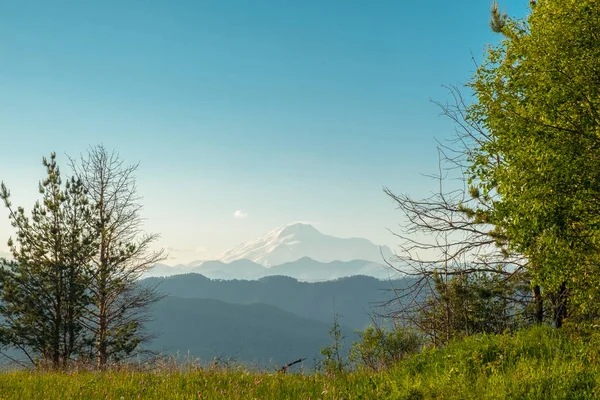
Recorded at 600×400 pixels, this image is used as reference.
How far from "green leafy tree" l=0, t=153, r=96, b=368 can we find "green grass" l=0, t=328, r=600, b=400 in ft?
46.4

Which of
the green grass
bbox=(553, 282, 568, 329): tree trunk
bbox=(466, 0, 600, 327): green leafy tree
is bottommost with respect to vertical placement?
the green grass

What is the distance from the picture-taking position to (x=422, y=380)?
283 inches

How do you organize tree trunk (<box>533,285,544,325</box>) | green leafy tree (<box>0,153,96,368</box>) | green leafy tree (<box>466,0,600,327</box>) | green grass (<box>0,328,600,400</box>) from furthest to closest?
green leafy tree (<box>0,153,96,368</box>), tree trunk (<box>533,285,544,325</box>), green leafy tree (<box>466,0,600,327</box>), green grass (<box>0,328,600,400</box>)

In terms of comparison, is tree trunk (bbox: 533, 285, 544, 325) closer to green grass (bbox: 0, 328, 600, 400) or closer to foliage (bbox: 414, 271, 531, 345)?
foliage (bbox: 414, 271, 531, 345)

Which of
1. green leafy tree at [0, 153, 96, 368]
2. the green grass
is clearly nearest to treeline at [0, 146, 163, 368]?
green leafy tree at [0, 153, 96, 368]

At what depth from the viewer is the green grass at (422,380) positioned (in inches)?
238

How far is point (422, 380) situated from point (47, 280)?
19.7m

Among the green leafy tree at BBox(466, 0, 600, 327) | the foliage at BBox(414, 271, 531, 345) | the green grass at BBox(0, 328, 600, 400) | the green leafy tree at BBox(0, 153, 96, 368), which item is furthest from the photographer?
the green leafy tree at BBox(0, 153, 96, 368)

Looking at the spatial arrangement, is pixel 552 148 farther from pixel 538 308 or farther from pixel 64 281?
pixel 64 281

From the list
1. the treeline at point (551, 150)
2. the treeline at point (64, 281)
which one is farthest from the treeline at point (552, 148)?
the treeline at point (64, 281)

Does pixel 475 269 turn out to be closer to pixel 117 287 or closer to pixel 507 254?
pixel 507 254

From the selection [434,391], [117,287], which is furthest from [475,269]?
[117,287]

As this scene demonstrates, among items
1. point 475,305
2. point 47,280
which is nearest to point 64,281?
point 47,280

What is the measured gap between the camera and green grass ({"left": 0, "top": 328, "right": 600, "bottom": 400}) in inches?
238
